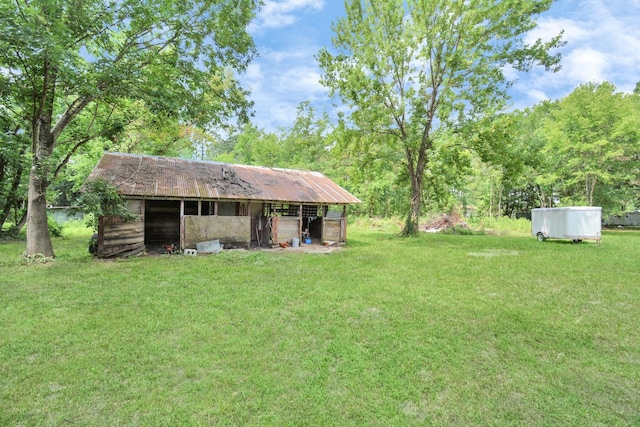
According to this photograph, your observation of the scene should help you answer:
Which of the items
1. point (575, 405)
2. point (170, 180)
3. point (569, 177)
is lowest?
point (575, 405)

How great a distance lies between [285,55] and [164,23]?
31.2 feet

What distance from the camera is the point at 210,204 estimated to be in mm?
13023

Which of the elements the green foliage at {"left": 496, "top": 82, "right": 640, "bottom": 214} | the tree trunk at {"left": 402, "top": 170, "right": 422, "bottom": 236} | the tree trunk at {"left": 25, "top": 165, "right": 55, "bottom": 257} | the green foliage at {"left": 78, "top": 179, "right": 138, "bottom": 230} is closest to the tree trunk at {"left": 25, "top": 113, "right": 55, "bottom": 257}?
the tree trunk at {"left": 25, "top": 165, "right": 55, "bottom": 257}

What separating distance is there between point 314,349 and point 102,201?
8.85 meters

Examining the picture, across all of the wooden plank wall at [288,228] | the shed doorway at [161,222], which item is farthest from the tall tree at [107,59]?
the wooden plank wall at [288,228]

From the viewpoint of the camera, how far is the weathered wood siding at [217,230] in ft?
38.1

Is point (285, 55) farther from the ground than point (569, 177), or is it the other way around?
point (285, 55)

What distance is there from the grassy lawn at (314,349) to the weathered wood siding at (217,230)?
3.78 meters

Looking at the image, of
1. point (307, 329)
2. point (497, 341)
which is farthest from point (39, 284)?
point (497, 341)

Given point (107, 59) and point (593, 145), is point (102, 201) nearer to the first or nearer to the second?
point (107, 59)

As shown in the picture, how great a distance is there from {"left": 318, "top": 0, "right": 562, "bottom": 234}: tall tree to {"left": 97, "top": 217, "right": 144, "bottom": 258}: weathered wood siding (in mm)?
12259

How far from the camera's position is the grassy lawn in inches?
109

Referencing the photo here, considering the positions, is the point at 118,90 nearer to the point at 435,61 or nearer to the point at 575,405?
the point at 575,405

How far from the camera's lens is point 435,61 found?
1631cm
